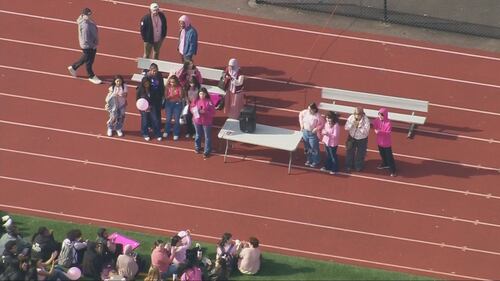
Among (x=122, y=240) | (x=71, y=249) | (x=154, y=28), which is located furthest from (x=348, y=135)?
(x=71, y=249)

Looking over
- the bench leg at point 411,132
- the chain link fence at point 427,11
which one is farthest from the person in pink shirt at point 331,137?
the chain link fence at point 427,11

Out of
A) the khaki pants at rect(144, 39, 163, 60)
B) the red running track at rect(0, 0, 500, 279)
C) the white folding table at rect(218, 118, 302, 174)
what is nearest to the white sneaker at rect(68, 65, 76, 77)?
the red running track at rect(0, 0, 500, 279)

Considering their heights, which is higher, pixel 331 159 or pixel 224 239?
pixel 331 159

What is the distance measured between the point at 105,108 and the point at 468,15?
9374mm

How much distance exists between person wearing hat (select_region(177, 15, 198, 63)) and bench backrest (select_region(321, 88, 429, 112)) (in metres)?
2.96

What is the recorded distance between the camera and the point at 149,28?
76.2 feet

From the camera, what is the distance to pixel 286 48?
24891 mm

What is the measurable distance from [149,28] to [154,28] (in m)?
0.11

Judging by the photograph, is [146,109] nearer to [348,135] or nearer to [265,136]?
[265,136]

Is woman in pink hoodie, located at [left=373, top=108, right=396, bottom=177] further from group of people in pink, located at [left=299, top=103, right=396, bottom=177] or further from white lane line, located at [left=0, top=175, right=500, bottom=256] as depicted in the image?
white lane line, located at [left=0, top=175, right=500, bottom=256]

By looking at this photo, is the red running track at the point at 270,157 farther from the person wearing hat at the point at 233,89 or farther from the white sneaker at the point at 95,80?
the person wearing hat at the point at 233,89

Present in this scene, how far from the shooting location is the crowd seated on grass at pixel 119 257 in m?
19.0

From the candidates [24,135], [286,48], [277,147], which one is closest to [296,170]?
[277,147]

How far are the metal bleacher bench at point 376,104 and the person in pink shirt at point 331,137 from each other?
153cm
